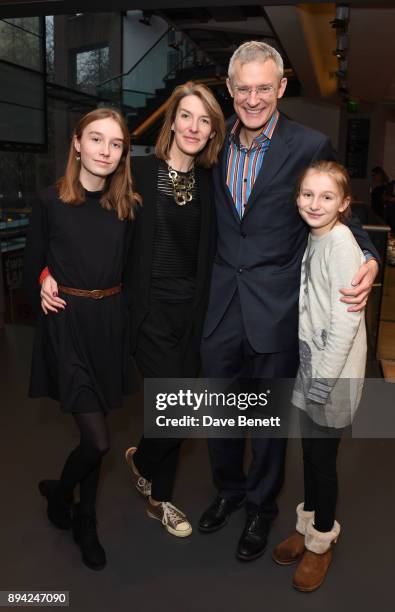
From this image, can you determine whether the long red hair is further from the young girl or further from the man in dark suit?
the young girl

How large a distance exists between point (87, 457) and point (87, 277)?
2.05 ft

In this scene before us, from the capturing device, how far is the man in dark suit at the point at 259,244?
6.59 feet

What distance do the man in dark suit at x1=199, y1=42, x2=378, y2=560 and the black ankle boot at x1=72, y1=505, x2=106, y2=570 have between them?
1.69ft

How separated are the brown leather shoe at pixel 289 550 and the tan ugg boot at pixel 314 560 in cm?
7

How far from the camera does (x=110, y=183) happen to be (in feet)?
6.71

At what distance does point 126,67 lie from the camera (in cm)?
1238

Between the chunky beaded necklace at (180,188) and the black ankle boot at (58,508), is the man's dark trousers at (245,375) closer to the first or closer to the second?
the chunky beaded necklace at (180,188)

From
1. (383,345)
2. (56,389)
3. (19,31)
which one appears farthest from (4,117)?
(56,389)

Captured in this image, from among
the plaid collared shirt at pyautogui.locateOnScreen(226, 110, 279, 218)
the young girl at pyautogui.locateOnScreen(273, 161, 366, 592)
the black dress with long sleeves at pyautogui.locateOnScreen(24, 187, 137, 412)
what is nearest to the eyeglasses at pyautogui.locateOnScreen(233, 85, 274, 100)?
the plaid collared shirt at pyautogui.locateOnScreen(226, 110, 279, 218)

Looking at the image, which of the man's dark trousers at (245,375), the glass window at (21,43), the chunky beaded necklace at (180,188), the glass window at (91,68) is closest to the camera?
the chunky beaded necklace at (180,188)

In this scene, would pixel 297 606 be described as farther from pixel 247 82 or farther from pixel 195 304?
pixel 247 82

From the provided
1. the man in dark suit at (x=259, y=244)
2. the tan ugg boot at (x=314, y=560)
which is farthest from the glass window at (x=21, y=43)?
the tan ugg boot at (x=314, y=560)

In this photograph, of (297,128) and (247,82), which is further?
(297,128)

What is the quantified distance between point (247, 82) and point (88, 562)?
5.77 ft
